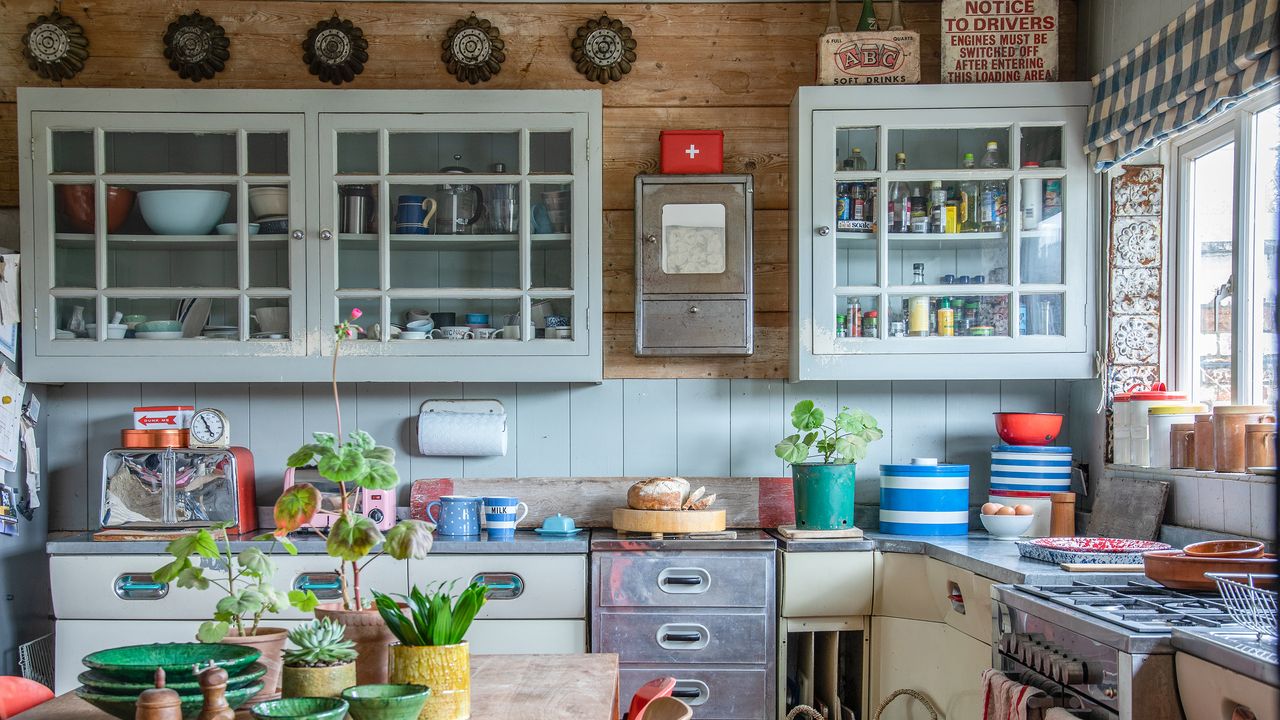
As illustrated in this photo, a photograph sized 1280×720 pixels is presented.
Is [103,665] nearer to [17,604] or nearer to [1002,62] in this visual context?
[17,604]

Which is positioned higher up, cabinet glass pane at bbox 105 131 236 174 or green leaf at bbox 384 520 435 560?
cabinet glass pane at bbox 105 131 236 174

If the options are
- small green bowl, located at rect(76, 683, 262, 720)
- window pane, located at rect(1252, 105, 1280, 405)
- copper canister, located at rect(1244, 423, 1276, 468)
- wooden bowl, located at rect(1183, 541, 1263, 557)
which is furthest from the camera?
window pane, located at rect(1252, 105, 1280, 405)

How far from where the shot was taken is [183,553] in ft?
5.08

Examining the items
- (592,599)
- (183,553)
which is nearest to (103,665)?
(183,553)

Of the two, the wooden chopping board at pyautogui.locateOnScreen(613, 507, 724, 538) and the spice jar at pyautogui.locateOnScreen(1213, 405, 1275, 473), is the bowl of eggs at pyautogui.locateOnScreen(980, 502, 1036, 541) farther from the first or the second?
the wooden chopping board at pyautogui.locateOnScreen(613, 507, 724, 538)

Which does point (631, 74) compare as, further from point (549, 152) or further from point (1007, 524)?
point (1007, 524)

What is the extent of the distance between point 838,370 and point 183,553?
2253 millimetres

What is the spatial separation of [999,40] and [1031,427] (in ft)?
4.01

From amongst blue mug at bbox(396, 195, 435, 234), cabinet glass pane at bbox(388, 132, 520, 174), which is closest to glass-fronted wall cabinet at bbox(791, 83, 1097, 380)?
cabinet glass pane at bbox(388, 132, 520, 174)

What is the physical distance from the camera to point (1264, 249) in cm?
272

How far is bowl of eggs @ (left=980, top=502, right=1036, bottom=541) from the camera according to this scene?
3.21 m

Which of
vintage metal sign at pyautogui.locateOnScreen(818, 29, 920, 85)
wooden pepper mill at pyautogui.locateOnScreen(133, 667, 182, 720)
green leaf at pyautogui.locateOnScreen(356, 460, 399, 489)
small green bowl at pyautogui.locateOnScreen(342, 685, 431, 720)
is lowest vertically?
small green bowl at pyautogui.locateOnScreen(342, 685, 431, 720)

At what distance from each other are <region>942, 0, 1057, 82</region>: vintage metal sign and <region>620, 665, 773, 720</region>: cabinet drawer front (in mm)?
1937

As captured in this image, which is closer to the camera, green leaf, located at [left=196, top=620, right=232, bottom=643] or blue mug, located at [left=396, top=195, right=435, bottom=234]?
green leaf, located at [left=196, top=620, right=232, bottom=643]
